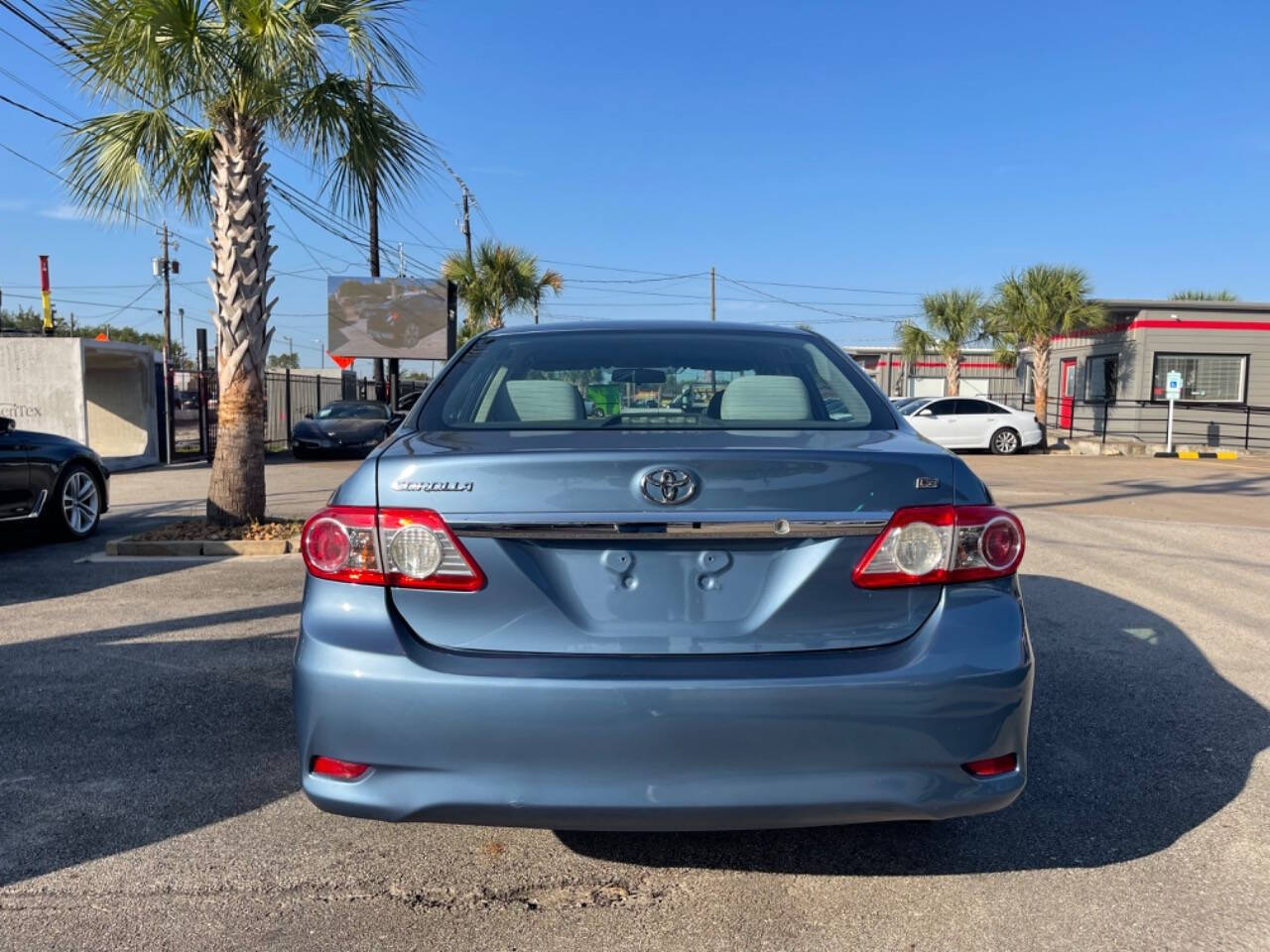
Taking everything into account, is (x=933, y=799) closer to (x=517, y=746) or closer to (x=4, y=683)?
(x=517, y=746)

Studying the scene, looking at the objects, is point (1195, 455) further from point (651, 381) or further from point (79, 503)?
point (651, 381)

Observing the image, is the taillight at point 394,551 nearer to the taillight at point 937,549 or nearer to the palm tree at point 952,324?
the taillight at point 937,549

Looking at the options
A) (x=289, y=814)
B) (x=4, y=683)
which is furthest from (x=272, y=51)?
(x=289, y=814)

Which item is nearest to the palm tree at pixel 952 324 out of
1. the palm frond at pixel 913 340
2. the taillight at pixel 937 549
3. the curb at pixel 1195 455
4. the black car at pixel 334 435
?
the palm frond at pixel 913 340

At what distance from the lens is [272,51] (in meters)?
8.19

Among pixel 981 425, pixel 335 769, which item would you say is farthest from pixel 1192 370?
pixel 335 769

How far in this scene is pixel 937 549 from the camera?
2.47 metres

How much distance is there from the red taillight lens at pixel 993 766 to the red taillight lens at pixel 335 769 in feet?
4.89

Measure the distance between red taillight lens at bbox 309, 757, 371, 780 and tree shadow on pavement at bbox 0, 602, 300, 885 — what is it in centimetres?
102

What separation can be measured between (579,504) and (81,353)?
1689cm

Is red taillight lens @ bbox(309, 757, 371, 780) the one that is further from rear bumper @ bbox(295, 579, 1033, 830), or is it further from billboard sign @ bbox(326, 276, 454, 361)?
billboard sign @ bbox(326, 276, 454, 361)

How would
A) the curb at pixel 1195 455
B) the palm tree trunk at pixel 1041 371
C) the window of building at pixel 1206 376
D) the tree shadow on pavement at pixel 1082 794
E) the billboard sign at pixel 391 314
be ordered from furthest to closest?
the palm tree trunk at pixel 1041 371
the window of building at pixel 1206 376
the billboard sign at pixel 391 314
the curb at pixel 1195 455
the tree shadow on pavement at pixel 1082 794

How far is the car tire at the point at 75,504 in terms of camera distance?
349 inches

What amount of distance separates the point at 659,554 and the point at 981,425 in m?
22.5
